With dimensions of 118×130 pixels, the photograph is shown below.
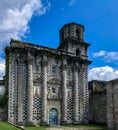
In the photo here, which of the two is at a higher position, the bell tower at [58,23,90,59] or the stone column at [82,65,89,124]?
the bell tower at [58,23,90,59]

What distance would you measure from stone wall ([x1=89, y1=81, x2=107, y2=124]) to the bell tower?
217 inches

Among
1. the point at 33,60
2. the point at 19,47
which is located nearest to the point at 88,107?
the point at 33,60

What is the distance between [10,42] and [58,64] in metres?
7.36

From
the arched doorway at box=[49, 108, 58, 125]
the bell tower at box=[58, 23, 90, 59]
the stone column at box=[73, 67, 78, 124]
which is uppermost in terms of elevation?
the bell tower at box=[58, 23, 90, 59]

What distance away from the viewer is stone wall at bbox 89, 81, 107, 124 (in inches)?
1217

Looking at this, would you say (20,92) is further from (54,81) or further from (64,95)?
(64,95)

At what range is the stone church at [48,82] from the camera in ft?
88.5

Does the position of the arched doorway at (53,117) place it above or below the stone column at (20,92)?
below

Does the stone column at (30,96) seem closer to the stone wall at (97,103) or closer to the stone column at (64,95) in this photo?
the stone column at (64,95)

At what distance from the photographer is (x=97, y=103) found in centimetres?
3231

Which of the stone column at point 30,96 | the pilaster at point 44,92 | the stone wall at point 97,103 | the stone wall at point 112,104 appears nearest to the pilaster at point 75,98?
the stone wall at point 97,103

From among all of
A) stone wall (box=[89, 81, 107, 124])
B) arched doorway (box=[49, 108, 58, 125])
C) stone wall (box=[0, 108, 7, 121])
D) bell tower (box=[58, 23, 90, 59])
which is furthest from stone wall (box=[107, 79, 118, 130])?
stone wall (box=[0, 108, 7, 121])

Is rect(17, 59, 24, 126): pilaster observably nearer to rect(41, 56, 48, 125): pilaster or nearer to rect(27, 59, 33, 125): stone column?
rect(27, 59, 33, 125): stone column

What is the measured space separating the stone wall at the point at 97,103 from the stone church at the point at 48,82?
5.73 feet
